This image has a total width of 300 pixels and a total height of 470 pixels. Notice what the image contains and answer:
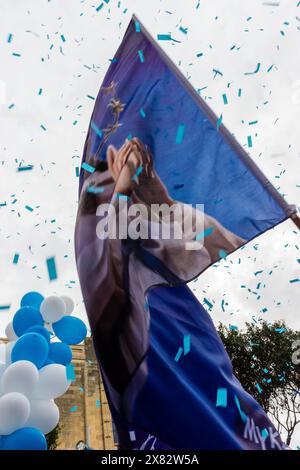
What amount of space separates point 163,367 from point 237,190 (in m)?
2.07

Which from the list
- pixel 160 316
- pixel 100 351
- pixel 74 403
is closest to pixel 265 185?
pixel 160 316

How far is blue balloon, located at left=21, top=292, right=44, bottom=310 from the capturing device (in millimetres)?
6824

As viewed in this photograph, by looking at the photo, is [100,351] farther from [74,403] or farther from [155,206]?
[74,403]

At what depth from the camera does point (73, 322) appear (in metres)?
6.47

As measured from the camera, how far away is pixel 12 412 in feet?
16.2

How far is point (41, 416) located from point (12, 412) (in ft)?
2.01

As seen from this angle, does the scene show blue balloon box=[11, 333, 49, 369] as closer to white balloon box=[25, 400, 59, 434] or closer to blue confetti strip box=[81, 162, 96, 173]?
white balloon box=[25, 400, 59, 434]

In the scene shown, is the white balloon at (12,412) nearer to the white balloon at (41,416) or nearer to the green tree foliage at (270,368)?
the white balloon at (41,416)

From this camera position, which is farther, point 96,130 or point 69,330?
point 69,330

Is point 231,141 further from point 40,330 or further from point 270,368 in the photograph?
point 270,368

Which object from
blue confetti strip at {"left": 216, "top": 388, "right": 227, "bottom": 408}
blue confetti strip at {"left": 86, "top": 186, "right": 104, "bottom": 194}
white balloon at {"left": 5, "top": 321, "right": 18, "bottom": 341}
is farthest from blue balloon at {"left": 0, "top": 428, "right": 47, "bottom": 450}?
blue confetti strip at {"left": 86, "top": 186, "right": 104, "bottom": 194}

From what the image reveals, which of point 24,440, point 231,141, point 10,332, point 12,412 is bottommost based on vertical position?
point 24,440

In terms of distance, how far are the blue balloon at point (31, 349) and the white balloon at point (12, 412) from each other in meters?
0.58

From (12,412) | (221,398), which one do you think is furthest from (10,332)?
(221,398)
